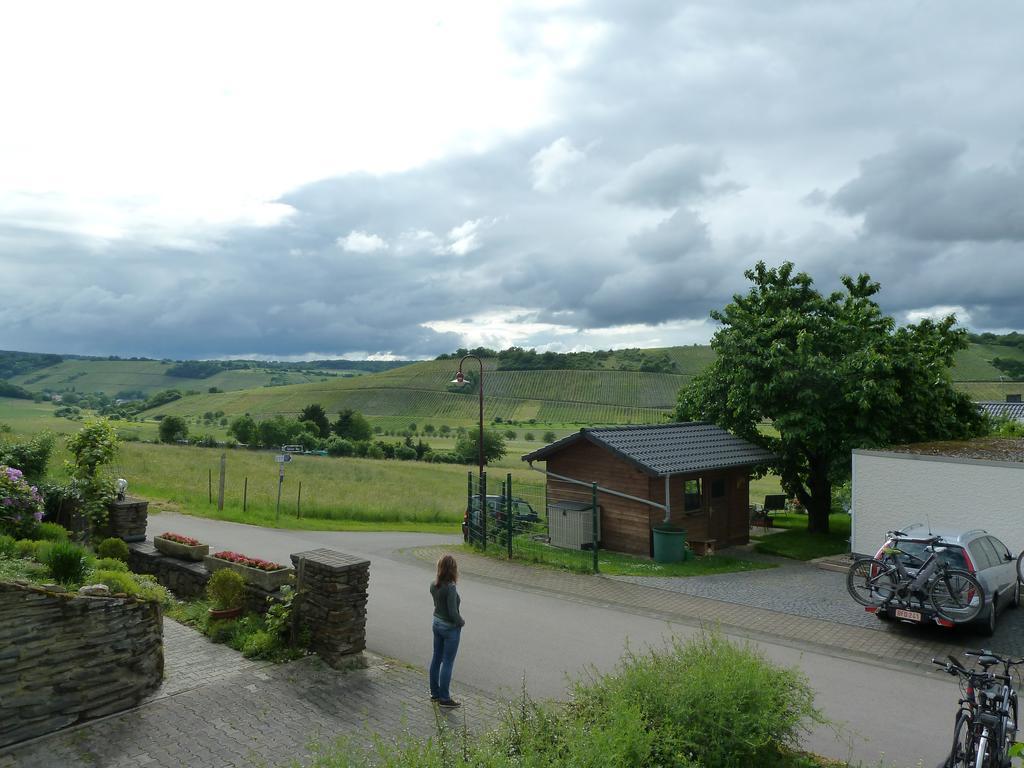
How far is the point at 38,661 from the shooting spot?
7160mm

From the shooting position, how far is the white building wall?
48.9 feet

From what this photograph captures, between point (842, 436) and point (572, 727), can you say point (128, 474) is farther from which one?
point (572, 727)

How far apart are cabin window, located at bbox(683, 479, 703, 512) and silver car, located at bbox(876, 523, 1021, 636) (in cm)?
739

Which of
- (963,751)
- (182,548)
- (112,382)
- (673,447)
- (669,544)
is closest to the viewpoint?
(963,751)

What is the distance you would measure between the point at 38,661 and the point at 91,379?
207 meters

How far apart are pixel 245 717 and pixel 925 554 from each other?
10.1 metres

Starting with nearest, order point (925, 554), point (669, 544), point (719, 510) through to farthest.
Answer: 1. point (925, 554)
2. point (669, 544)
3. point (719, 510)

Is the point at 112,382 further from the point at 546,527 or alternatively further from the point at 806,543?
the point at 806,543

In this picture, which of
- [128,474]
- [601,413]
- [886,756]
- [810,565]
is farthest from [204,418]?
[886,756]

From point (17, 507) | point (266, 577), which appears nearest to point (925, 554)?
point (266, 577)

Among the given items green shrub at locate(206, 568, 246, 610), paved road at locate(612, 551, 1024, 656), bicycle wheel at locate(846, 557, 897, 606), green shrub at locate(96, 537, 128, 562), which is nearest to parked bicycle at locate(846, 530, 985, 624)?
bicycle wheel at locate(846, 557, 897, 606)

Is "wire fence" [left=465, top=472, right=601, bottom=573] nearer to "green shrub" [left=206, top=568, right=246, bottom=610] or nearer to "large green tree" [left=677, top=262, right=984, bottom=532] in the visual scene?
"large green tree" [left=677, top=262, right=984, bottom=532]

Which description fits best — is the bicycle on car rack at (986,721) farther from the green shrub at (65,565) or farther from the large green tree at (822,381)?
the large green tree at (822,381)

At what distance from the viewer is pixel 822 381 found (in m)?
21.2
